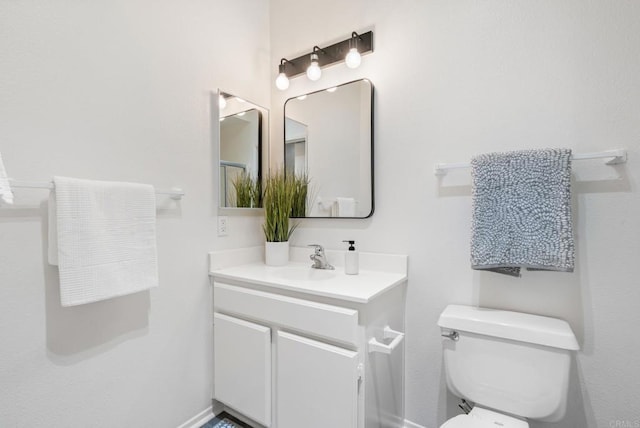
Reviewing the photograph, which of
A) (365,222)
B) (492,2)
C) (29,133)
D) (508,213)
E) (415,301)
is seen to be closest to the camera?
(29,133)

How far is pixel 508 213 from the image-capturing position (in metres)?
1.08

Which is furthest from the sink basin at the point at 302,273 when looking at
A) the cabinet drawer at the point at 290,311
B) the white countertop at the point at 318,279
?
the cabinet drawer at the point at 290,311

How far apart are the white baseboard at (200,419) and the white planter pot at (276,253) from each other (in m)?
0.80

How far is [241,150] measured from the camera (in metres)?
1.70

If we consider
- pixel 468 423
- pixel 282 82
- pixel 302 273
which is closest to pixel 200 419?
pixel 302 273

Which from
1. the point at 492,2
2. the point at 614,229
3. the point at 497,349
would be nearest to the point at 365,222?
the point at 497,349

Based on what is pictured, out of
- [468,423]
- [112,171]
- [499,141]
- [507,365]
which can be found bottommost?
[468,423]

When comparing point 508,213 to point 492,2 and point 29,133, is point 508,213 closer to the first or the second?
point 492,2

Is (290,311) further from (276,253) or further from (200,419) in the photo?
(200,419)

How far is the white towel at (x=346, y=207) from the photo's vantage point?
5.18ft

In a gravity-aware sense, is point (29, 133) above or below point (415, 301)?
above

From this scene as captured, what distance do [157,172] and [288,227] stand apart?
29.0 inches

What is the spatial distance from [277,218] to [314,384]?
2.85ft

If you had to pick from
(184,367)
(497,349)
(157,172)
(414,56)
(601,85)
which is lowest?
(184,367)
